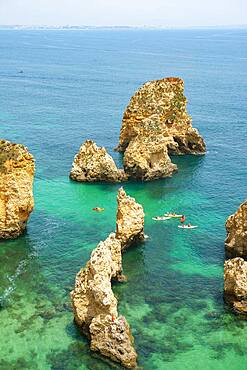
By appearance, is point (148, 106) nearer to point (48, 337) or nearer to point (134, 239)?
point (134, 239)

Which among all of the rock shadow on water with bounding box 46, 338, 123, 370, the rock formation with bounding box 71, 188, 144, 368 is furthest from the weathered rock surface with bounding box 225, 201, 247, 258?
the rock shadow on water with bounding box 46, 338, 123, 370

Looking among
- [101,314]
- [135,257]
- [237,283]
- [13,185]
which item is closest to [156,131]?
[135,257]

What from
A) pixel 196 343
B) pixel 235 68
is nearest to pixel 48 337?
pixel 196 343

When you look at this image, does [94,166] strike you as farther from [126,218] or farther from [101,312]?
[101,312]

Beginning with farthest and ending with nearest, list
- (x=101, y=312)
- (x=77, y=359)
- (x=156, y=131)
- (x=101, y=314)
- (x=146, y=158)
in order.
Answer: (x=156, y=131)
(x=146, y=158)
(x=101, y=312)
(x=101, y=314)
(x=77, y=359)

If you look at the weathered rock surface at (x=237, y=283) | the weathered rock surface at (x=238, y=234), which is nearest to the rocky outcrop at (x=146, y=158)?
the weathered rock surface at (x=238, y=234)

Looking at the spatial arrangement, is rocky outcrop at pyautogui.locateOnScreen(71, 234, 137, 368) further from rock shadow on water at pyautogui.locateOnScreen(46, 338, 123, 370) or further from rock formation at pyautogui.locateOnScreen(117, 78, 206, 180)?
rock formation at pyautogui.locateOnScreen(117, 78, 206, 180)

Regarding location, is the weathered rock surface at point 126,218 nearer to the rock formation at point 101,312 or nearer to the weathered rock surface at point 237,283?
the rock formation at point 101,312
